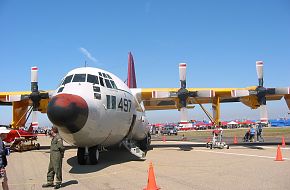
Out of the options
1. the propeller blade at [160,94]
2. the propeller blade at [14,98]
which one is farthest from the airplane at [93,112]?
the propeller blade at [14,98]

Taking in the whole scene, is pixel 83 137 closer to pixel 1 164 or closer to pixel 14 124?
pixel 1 164

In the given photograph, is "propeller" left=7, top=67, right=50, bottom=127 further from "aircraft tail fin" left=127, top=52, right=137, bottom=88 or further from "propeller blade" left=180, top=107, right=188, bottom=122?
"propeller blade" left=180, top=107, right=188, bottom=122

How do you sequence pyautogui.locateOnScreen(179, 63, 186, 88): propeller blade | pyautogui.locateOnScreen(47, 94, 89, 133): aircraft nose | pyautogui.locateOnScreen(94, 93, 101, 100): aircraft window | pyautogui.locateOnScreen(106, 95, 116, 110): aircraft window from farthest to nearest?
1. pyautogui.locateOnScreen(179, 63, 186, 88): propeller blade
2. pyautogui.locateOnScreen(106, 95, 116, 110): aircraft window
3. pyautogui.locateOnScreen(94, 93, 101, 100): aircraft window
4. pyautogui.locateOnScreen(47, 94, 89, 133): aircraft nose

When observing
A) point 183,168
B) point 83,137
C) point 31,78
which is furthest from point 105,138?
point 31,78

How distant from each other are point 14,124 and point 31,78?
3444mm

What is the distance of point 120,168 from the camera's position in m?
11.2

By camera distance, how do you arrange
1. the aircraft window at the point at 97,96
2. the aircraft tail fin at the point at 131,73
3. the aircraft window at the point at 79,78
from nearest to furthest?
the aircraft window at the point at 97,96 < the aircraft window at the point at 79,78 < the aircraft tail fin at the point at 131,73

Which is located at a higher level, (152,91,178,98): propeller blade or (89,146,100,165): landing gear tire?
(152,91,178,98): propeller blade

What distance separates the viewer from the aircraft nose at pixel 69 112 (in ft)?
28.9

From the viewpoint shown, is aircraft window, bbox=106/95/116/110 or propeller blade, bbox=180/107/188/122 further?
propeller blade, bbox=180/107/188/122

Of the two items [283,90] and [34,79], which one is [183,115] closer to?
[283,90]

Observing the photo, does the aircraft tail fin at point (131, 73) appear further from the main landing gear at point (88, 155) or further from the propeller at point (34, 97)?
the main landing gear at point (88, 155)

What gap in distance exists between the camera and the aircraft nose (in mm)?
8820

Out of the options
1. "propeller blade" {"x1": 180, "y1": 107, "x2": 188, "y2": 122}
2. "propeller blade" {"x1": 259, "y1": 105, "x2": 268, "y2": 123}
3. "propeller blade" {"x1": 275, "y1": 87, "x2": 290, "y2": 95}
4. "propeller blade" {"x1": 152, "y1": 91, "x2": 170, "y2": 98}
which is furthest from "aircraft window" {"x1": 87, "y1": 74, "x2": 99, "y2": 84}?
"propeller blade" {"x1": 275, "y1": 87, "x2": 290, "y2": 95}
